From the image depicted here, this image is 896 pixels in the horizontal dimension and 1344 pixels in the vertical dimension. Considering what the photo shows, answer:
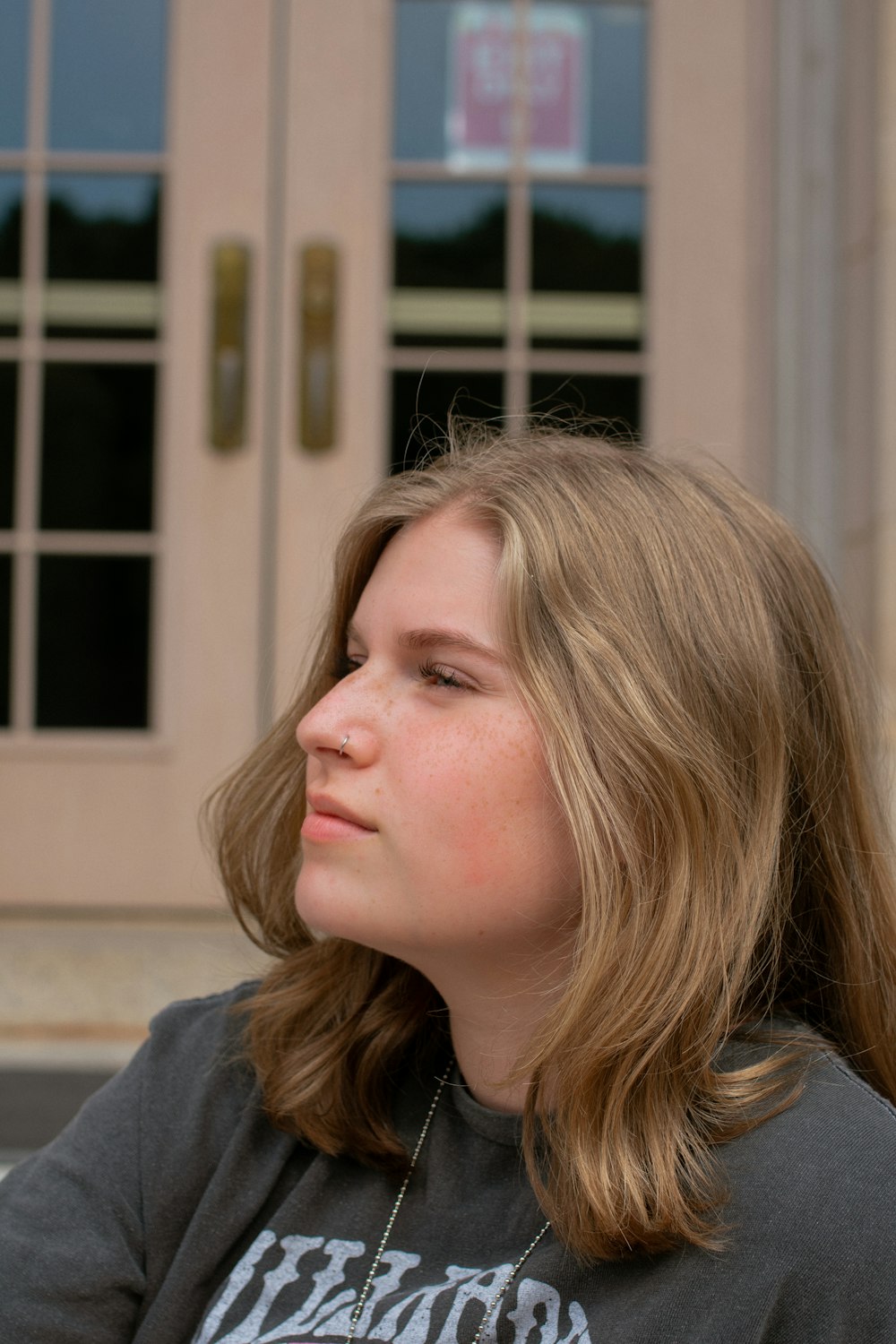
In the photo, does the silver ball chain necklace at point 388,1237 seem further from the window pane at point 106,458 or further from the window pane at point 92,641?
the window pane at point 106,458

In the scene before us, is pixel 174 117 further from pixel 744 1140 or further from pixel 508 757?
pixel 744 1140

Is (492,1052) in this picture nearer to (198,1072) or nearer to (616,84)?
(198,1072)

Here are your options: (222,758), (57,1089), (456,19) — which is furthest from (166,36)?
(57,1089)

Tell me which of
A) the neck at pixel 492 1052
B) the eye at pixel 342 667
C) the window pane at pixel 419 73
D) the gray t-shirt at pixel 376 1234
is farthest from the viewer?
the window pane at pixel 419 73

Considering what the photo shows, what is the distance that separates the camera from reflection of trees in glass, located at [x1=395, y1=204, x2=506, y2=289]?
260 centimetres

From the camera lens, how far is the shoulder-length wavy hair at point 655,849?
1.02m

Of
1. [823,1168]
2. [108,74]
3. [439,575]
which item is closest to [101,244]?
[108,74]

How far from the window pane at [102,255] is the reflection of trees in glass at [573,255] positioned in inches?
28.4

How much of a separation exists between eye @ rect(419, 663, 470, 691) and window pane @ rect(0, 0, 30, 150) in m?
1.91

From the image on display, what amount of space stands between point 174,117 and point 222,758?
3.88 ft

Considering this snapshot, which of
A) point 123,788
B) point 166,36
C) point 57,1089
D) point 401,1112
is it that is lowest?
point 57,1089

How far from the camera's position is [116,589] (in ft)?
8.30

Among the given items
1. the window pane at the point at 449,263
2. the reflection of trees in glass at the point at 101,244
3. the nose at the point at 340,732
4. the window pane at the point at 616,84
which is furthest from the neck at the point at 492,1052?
the window pane at the point at 616,84

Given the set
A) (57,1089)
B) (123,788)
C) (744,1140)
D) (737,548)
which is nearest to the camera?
(744,1140)
